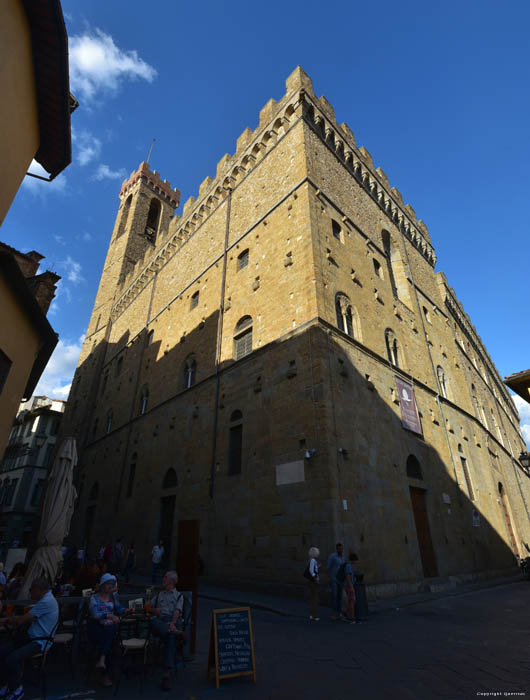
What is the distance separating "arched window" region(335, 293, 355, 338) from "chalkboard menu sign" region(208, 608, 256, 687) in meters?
9.39

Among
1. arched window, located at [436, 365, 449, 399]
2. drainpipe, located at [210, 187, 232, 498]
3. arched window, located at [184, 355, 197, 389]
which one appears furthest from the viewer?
arched window, located at [436, 365, 449, 399]

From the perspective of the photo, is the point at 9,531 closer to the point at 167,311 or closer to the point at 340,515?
the point at 167,311

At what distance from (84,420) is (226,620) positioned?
24.5 m

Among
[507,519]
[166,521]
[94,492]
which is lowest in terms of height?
[166,521]

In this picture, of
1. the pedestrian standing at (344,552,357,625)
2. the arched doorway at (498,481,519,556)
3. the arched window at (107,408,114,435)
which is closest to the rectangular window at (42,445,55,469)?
the arched window at (107,408,114,435)

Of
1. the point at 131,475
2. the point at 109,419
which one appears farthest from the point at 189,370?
the point at 109,419

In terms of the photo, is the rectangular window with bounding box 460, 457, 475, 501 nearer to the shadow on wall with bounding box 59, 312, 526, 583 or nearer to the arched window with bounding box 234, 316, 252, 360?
the shadow on wall with bounding box 59, 312, 526, 583

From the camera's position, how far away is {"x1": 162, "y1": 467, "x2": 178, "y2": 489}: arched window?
561 inches

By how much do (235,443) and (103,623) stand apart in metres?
7.98

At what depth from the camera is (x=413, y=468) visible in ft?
41.9

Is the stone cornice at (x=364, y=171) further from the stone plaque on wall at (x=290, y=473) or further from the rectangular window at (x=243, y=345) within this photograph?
the stone plaque on wall at (x=290, y=473)

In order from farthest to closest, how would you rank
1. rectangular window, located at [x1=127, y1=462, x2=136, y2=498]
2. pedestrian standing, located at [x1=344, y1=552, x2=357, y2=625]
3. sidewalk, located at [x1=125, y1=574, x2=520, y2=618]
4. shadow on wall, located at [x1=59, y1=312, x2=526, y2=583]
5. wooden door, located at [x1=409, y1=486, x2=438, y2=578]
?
rectangular window, located at [x1=127, y1=462, x2=136, y2=498]
wooden door, located at [x1=409, y1=486, x2=438, y2=578]
shadow on wall, located at [x1=59, y1=312, x2=526, y2=583]
sidewalk, located at [x1=125, y1=574, x2=520, y2=618]
pedestrian standing, located at [x1=344, y1=552, x2=357, y2=625]

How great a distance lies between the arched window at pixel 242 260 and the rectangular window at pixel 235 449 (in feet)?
23.7

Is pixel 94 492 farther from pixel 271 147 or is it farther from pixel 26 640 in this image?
pixel 271 147
